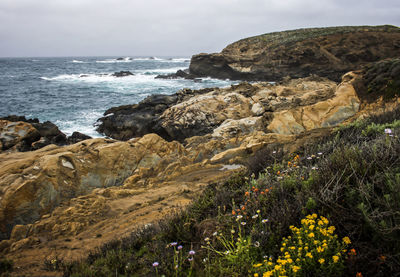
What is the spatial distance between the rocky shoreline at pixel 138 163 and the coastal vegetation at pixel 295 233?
1.27 metres

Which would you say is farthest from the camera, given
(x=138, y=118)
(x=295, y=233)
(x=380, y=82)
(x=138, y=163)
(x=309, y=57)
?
(x=309, y=57)

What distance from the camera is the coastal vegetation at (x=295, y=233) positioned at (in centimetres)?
204

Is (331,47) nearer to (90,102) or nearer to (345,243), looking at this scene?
(90,102)

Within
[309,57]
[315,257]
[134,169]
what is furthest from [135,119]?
[309,57]

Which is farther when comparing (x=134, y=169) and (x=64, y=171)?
(x=134, y=169)

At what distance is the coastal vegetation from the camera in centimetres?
204

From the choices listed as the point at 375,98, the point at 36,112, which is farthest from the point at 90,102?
the point at 375,98

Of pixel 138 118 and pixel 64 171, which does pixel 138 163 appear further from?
pixel 138 118

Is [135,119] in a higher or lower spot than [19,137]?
higher

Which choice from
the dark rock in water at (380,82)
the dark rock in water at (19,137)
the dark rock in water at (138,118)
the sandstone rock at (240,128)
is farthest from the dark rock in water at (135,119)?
the dark rock in water at (380,82)

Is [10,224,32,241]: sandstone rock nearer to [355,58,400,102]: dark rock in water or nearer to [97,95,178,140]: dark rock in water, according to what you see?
[97,95,178,140]: dark rock in water

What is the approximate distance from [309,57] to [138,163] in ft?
126

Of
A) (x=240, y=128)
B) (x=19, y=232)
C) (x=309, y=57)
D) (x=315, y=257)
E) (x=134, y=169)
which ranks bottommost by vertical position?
(x=19, y=232)

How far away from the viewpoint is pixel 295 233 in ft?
7.86
